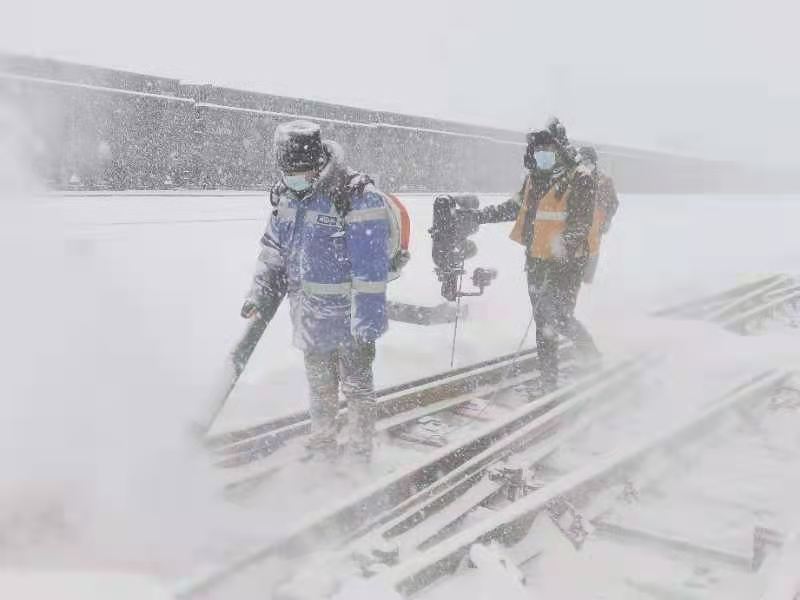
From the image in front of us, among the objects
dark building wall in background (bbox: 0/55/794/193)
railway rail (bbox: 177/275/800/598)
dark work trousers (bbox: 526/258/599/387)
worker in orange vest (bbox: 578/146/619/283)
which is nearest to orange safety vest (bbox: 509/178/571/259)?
dark work trousers (bbox: 526/258/599/387)

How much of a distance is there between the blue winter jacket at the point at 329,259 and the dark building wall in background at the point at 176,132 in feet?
22.5

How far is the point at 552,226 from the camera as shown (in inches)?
260

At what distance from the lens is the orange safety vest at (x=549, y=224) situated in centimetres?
656

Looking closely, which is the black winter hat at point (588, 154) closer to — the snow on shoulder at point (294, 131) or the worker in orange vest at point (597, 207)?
the worker in orange vest at point (597, 207)

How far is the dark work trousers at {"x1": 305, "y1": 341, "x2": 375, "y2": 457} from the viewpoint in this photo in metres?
5.06

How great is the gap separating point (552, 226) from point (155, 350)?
3.02 meters

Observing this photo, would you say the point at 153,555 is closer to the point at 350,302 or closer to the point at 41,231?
the point at 350,302

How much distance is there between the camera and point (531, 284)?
6.93m

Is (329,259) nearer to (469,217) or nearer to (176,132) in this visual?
(469,217)

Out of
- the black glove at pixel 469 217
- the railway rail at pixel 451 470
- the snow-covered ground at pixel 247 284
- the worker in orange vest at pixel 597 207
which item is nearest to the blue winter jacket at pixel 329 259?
the railway rail at pixel 451 470

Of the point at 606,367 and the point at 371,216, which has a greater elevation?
the point at 371,216

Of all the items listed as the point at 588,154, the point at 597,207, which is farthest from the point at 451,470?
the point at 588,154

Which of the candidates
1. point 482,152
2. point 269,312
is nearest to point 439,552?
point 269,312

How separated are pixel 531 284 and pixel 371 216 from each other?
8.58 feet
